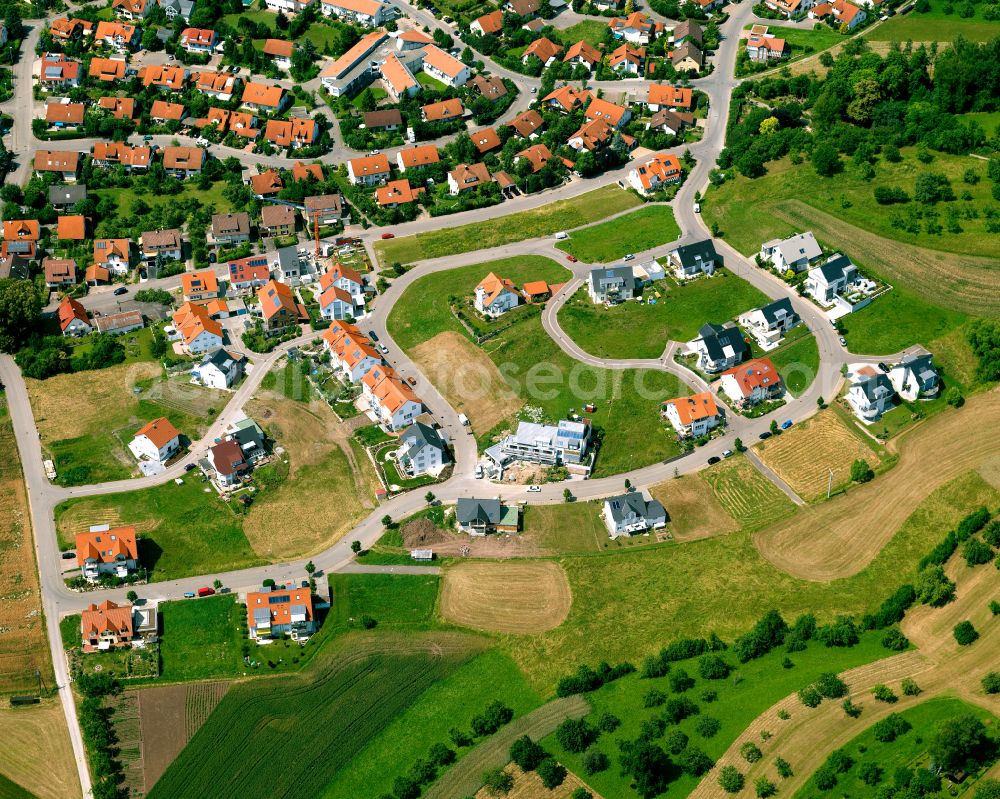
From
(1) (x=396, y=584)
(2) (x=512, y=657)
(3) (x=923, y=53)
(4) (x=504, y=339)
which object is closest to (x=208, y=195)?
(4) (x=504, y=339)

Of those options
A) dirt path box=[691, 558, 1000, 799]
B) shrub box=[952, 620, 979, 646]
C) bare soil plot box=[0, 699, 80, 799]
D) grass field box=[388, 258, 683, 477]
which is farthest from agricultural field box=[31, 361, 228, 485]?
shrub box=[952, 620, 979, 646]

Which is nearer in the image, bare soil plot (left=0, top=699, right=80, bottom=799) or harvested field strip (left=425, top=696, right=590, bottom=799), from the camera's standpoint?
harvested field strip (left=425, top=696, right=590, bottom=799)

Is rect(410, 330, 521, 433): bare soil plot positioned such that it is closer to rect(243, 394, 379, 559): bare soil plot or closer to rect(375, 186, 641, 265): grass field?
rect(243, 394, 379, 559): bare soil plot

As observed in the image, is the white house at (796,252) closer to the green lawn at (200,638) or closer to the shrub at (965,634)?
the shrub at (965,634)

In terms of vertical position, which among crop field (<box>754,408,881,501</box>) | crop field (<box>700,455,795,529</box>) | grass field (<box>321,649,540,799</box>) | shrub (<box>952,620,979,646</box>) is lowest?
grass field (<box>321,649,540,799</box>)

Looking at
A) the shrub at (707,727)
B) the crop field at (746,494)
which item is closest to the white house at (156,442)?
the crop field at (746,494)

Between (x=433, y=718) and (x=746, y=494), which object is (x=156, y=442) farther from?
(x=746, y=494)

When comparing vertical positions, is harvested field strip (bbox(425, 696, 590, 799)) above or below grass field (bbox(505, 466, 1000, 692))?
below

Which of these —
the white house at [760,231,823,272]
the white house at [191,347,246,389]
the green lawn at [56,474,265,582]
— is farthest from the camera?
the white house at [760,231,823,272]
